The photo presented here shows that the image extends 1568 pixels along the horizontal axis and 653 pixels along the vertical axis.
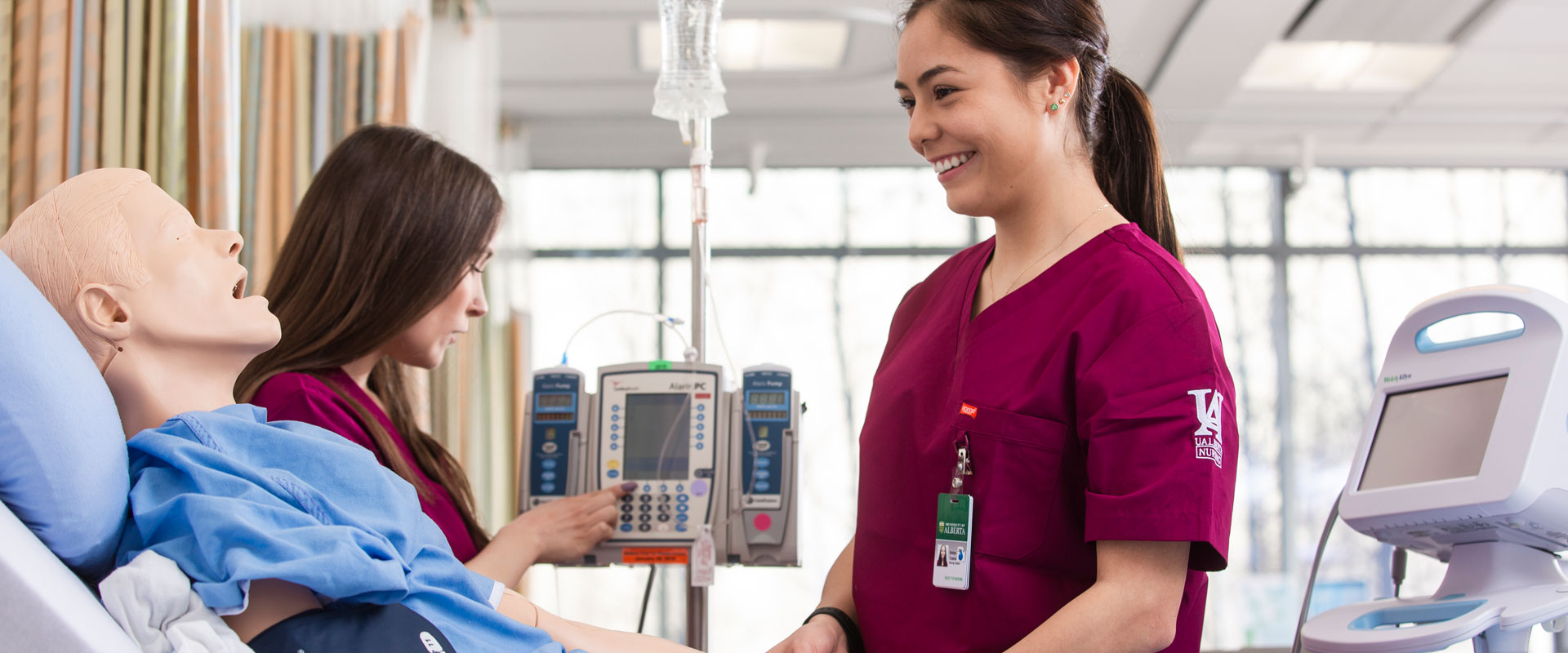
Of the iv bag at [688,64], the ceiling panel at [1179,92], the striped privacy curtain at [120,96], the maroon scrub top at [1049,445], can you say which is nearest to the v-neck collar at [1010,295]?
the maroon scrub top at [1049,445]

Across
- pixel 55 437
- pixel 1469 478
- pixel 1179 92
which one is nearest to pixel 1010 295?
pixel 1469 478

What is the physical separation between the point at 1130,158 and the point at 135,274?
3.65 ft

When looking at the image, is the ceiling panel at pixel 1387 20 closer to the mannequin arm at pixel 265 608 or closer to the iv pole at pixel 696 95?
the iv pole at pixel 696 95

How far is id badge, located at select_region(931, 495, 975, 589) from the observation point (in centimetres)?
118

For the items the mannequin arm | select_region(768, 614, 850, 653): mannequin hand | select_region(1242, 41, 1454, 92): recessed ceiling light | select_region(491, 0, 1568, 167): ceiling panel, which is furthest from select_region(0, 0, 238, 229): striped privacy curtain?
select_region(1242, 41, 1454, 92): recessed ceiling light

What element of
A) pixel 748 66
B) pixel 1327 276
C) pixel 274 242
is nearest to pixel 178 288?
pixel 274 242

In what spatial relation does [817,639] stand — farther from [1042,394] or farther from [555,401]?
[555,401]

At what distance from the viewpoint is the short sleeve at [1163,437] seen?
1044 millimetres

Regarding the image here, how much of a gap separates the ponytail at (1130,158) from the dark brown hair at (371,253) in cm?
92

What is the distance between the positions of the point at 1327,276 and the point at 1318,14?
2.21 m

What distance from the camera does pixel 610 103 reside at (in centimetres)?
499

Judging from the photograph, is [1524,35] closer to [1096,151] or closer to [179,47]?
[1096,151]

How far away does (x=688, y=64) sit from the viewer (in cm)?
199

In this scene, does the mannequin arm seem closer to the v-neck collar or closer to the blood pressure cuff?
the blood pressure cuff
